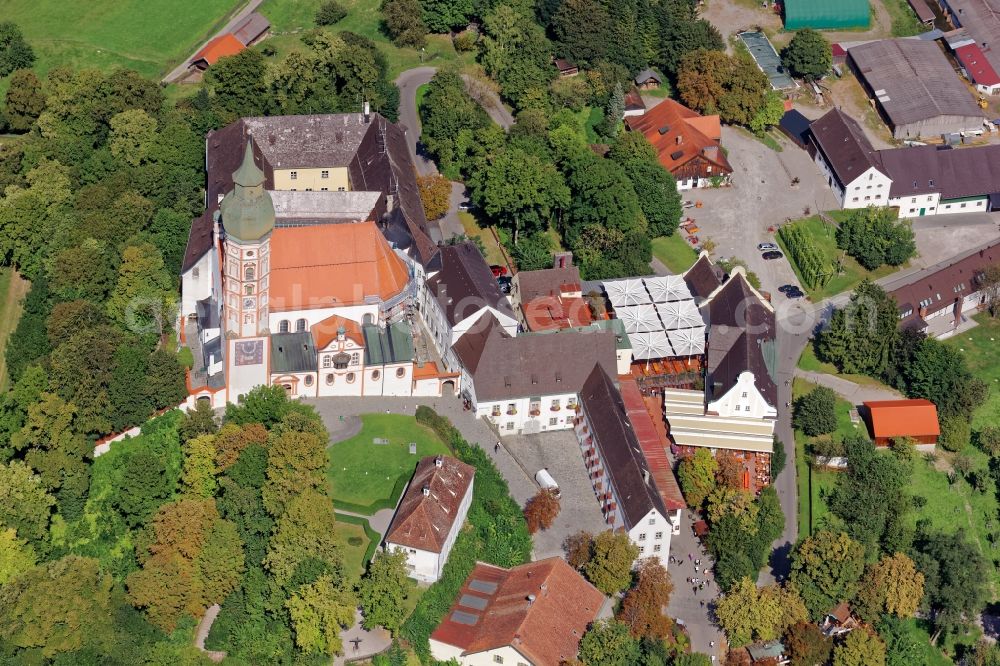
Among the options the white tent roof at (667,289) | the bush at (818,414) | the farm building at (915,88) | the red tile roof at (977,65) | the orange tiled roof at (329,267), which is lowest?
the red tile roof at (977,65)

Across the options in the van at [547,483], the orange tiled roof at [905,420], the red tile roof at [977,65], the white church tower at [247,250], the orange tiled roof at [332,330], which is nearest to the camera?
the van at [547,483]

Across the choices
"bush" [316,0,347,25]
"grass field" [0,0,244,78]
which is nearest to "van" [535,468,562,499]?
"bush" [316,0,347,25]

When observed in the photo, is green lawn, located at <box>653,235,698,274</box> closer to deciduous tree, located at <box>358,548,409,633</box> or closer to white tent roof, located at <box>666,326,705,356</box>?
white tent roof, located at <box>666,326,705,356</box>

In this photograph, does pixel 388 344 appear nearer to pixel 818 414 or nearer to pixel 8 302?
pixel 818 414

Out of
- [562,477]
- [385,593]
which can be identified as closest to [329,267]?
[562,477]

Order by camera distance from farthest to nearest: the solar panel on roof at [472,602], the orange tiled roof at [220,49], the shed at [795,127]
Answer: the orange tiled roof at [220,49], the shed at [795,127], the solar panel on roof at [472,602]

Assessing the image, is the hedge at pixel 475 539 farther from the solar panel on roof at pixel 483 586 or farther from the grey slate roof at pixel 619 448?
the grey slate roof at pixel 619 448

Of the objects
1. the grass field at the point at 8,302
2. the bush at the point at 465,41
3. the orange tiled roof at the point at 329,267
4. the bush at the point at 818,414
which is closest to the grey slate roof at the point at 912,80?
the bush at the point at 465,41

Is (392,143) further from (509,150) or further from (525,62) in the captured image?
(525,62)

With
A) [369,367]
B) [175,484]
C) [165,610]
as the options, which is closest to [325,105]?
[369,367]

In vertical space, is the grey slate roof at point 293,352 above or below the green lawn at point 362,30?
above
